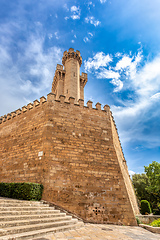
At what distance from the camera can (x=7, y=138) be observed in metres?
12.9

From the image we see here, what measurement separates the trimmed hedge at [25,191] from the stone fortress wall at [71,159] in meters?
0.44

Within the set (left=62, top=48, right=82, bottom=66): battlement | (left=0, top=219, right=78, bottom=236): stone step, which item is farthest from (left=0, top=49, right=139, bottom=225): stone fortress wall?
(left=62, top=48, right=82, bottom=66): battlement

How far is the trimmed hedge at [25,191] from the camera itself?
7.49m

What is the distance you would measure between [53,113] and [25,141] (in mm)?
3204

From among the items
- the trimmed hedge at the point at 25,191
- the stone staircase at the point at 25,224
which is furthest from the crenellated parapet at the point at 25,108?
the stone staircase at the point at 25,224

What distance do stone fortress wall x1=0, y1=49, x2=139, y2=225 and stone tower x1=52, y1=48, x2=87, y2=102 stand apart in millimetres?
7405

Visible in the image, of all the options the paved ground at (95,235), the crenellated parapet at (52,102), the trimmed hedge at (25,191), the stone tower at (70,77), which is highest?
the stone tower at (70,77)

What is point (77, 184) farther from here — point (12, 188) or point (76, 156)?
Answer: point (12, 188)

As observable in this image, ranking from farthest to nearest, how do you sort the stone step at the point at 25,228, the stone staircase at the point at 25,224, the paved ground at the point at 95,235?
the paved ground at the point at 95,235 < the stone staircase at the point at 25,224 < the stone step at the point at 25,228

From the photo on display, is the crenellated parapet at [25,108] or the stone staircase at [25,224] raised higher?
the crenellated parapet at [25,108]

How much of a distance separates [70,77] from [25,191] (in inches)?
633

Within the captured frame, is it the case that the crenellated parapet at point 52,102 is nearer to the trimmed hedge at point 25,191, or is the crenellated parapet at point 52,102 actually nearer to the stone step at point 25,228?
the trimmed hedge at point 25,191

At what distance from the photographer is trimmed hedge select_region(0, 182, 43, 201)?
295 inches

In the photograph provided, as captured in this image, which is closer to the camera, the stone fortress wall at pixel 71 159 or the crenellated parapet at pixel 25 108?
the stone fortress wall at pixel 71 159
